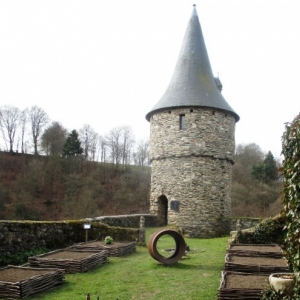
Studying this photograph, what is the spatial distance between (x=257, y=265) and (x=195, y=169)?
40.0 feet

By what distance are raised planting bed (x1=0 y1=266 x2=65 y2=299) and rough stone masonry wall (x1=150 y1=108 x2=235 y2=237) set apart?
12.5 meters

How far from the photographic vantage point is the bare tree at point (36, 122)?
47.5 meters

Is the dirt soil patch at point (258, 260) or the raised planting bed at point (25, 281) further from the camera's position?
the dirt soil patch at point (258, 260)

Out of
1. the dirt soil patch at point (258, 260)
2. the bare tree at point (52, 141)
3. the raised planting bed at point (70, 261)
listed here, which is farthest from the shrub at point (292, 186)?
the bare tree at point (52, 141)

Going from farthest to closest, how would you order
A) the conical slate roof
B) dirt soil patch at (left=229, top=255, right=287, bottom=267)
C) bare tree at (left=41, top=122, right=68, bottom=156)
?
bare tree at (left=41, top=122, right=68, bottom=156) < the conical slate roof < dirt soil patch at (left=229, top=255, right=287, bottom=267)

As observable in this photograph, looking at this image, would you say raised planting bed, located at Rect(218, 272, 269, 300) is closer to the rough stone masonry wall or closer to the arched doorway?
the rough stone masonry wall

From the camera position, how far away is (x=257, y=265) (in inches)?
343

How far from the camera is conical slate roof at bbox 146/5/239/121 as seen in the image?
21.5 meters

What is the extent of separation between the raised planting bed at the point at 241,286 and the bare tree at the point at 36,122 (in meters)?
41.7

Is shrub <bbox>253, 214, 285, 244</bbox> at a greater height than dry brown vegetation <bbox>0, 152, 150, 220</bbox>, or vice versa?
dry brown vegetation <bbox>0, 152, 150, 220</bbox>

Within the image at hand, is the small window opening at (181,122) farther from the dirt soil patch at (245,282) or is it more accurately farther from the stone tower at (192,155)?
the dirt soil patch at (245,282)

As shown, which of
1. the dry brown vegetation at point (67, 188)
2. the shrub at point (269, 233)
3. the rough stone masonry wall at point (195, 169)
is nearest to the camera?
the shrub at point (269, 233)

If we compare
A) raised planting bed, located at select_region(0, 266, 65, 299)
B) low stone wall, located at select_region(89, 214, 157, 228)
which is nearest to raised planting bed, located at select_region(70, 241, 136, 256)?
raised planting bed, located at select_region(0, 266, 65, 299)

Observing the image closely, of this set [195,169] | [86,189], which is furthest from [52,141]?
[195,169]
